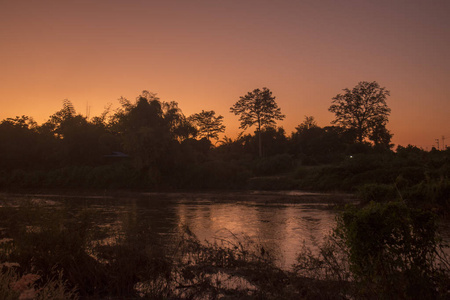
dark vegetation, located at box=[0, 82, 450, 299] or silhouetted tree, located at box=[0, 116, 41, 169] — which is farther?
silhouetted tree, located at box=[0, 116, 41, 169]

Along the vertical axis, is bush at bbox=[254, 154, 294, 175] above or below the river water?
above

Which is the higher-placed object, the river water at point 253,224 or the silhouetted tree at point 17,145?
the silhouetted tree at point 17,145

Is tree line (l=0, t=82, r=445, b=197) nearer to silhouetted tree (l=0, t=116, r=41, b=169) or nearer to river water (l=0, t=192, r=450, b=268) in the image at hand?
Result: silhouetted tree (l=0, t=116, r=41, b=169)

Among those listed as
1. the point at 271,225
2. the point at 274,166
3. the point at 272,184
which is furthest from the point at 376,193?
the point at 274,166

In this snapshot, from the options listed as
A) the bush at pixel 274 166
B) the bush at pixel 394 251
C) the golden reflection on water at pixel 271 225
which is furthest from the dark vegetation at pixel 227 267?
the bush at pixel 274 166

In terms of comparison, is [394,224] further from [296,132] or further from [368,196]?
[296,132]

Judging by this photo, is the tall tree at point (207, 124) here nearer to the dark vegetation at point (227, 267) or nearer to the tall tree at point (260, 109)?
the tall tree at point (260, 109)

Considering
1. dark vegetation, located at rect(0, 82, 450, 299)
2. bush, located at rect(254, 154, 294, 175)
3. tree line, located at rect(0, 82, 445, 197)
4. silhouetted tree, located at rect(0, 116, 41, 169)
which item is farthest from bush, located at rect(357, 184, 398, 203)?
silhouetted tree, located at rect(0, 116, 41, 169)

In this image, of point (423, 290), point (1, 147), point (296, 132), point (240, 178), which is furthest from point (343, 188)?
point (1, 147)

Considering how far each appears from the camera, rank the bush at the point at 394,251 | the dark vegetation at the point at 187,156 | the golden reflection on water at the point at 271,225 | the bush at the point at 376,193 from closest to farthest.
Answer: the bush at the point at 394,251 < the golden reflection on water at the point at 271,225 < the bush at the point at 376,193 < the dark vegetation at the point at 187,156

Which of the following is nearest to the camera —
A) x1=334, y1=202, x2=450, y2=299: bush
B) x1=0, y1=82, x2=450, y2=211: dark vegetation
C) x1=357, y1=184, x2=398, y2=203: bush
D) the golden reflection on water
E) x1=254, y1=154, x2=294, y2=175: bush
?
x1=334, y1=202, x2=450, y2=299: bush

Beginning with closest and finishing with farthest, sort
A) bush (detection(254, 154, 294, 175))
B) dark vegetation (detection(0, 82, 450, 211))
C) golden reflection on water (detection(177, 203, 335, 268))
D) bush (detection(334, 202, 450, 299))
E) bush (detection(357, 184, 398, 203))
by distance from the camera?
bush (detection(334, 202, 450, 299)) < golden reflection on water (detection(177, 203, 335, 268)) < bush (detection(357, 184, 398, 203)) < dark vegetation (detection(0, 82, 450, 211)) < bush (detection(254, 154, 294, 175))

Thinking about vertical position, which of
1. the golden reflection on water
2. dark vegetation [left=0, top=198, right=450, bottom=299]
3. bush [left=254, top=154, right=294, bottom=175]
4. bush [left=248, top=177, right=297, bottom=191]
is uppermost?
bush [left=254, top=154, right=294, bottom=175]

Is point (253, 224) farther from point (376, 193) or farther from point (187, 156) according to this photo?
point (187, 156)
